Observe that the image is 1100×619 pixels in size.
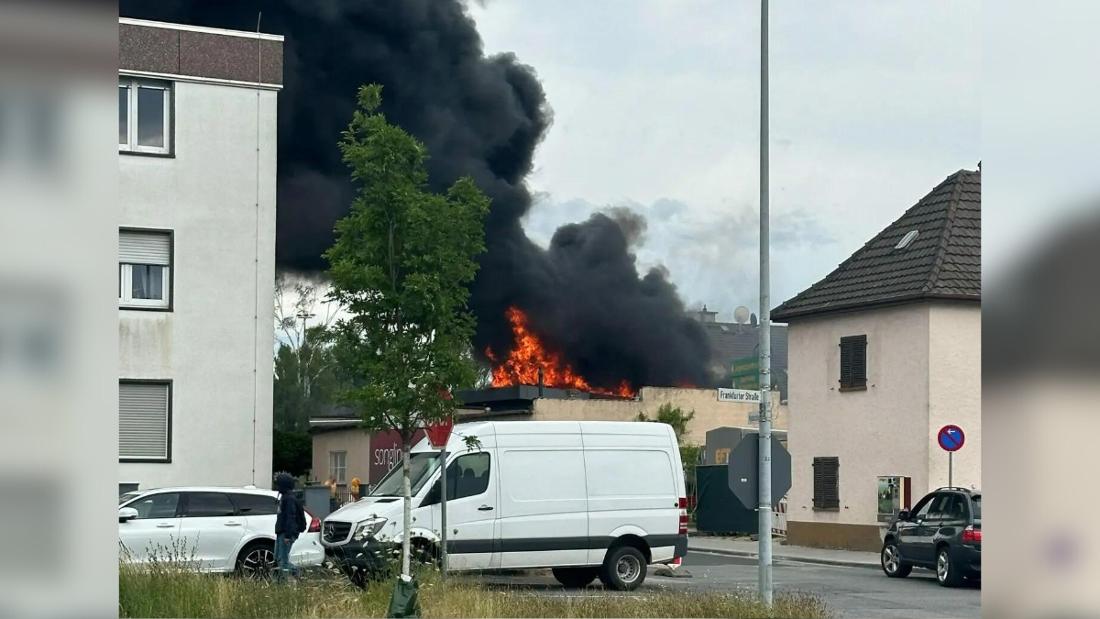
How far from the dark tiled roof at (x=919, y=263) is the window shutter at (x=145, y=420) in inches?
666

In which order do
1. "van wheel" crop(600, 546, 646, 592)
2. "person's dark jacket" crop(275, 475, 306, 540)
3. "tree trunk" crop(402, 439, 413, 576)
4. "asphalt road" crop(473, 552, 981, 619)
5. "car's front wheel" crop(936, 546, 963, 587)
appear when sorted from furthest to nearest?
"car's front wheel" crop(936, 546, 963, 587), "van wheel" crop(600, 546, 646, 592), "person's dark jacket" crop(275, 475, 306, 540), "asphalt road" crop(473, 552, 981, 619), "tree trunk" crop(402, 439, 413, 576)

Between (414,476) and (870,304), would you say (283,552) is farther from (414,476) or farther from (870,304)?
(870,304)

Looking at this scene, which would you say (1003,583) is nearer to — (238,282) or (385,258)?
(385,258)

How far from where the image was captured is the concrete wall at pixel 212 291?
27.3 meters

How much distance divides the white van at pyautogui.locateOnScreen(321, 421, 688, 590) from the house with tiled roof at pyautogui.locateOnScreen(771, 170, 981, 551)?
1154cm

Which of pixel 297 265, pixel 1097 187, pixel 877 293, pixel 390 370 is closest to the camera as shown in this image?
pixel 1097 187

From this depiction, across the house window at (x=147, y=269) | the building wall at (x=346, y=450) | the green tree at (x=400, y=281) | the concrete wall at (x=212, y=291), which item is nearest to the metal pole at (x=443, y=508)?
the green tree at (x=400, y=281)

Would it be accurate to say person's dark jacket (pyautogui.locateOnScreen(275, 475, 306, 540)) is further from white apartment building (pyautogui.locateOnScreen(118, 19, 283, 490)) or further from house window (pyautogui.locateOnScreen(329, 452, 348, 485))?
house window (pyautogui.locateOnScreen(329, 452, 348, 485))

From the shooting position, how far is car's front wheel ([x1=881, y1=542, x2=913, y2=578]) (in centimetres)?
2397

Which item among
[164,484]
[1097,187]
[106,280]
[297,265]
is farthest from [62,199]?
[297,265]

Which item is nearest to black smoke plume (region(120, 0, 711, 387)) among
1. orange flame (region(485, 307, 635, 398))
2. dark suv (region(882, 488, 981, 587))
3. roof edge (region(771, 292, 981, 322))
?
orange flame (region(485, 307, 635, 398))

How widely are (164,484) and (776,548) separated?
15577mm

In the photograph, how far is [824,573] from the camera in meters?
25.4

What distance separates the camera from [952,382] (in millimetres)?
31312
